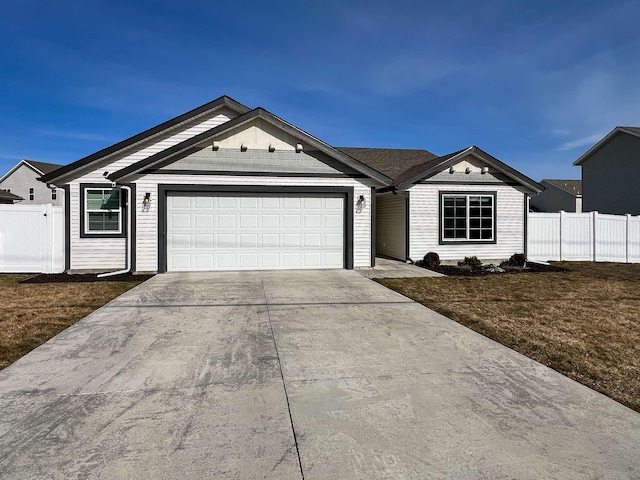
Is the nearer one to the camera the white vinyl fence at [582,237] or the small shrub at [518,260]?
the small shrub at [518,260]

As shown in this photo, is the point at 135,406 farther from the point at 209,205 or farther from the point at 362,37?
the point at 362,37

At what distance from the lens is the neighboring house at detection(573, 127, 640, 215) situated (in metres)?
22.0

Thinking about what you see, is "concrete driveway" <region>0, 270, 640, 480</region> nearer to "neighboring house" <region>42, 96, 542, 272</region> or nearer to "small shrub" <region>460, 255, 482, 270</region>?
"neighboring house" <region>42, 96, 542, 272</region>

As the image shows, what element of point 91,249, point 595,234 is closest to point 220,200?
point 91,249

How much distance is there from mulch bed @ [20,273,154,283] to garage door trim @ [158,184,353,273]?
920 mm

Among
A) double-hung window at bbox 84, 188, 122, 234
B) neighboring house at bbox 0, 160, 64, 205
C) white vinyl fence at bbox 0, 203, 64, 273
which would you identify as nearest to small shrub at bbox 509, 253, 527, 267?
double-hung window at bbox 84, 188, 122, 234

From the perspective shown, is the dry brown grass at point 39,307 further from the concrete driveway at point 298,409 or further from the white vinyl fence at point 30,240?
the white vinyl fence at point 30,240

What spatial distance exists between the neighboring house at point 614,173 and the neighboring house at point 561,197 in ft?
36.8

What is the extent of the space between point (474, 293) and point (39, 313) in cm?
889

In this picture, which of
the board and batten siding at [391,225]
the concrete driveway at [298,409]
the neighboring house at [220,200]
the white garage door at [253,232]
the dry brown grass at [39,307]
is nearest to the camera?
the concrete driveway at [298,409]

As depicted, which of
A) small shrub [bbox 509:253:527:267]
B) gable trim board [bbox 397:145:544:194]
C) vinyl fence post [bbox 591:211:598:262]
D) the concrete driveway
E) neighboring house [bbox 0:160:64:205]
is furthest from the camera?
neighboring house [bbox 0:160:64:205]

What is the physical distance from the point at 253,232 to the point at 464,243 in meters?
8.01

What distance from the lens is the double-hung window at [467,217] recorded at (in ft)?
48.7

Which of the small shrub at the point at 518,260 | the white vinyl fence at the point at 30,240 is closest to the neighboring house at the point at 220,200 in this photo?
the white vinyl fence at the point at 30,240
